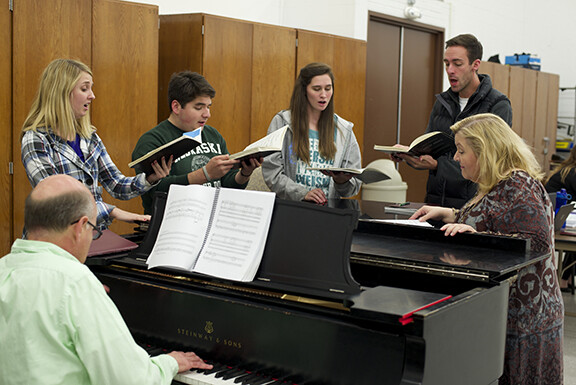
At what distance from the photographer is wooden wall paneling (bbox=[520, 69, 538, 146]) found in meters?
9.87

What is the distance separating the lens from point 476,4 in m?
9.35

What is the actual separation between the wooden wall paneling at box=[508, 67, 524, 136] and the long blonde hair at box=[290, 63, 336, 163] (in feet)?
21.9

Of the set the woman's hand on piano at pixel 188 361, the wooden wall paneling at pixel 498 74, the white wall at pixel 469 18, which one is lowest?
the woman's hand on piano at pixel 188 361

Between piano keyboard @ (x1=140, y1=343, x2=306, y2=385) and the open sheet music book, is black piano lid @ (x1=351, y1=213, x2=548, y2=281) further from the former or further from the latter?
piano keyboard @ (x1=140, y1=343, x2=306, y2=385)

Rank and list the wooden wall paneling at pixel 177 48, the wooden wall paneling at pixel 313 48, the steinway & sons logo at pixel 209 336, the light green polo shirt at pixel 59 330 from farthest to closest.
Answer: the wooden wall paneling at pixel 313 48 → the wooden wall paneling at pixel 177 48 → the steinway & sons logo at pixel 209 336 → the light green polo shirt at pixel 59 330

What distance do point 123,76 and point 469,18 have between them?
19.0 ft

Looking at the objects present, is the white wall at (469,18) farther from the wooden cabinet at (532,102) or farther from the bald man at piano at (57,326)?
the bald man at piano at (57,326)

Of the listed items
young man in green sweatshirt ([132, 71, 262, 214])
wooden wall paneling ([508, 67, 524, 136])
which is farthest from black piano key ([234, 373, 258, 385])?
wooden wall paneling ([508, 67, 524, 136])

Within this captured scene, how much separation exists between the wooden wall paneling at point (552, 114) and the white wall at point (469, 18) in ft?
2.10

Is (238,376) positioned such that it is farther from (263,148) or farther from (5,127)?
(5,127)

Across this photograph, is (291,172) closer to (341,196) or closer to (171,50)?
(341,196)

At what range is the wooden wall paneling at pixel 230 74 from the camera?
18.1 feet

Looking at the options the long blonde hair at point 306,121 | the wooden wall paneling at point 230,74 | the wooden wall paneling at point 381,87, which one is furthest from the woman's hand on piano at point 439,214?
the wooden wall paneling at point 381,87

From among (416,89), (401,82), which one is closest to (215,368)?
(401,82)
